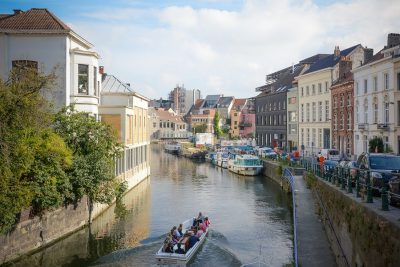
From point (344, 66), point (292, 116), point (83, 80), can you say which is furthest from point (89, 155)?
point (292, 116)

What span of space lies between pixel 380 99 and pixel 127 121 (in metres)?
24.2

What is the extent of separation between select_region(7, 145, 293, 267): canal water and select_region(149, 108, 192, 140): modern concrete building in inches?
4007

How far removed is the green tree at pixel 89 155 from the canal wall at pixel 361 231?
1268cm

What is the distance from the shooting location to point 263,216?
33031mm

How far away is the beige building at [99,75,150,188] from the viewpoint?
39.3 m

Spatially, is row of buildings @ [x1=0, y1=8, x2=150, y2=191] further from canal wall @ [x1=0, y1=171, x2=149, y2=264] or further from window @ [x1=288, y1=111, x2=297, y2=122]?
window @ [x1=288, y1=111, x2=297, y2=122]

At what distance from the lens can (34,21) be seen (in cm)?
3262

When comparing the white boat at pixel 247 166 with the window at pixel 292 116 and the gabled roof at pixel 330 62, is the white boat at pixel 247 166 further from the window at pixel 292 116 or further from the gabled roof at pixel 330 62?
the gabled roof at pixel 330 62

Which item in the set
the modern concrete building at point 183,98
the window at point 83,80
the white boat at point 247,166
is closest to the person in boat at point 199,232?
the window at point 83,80

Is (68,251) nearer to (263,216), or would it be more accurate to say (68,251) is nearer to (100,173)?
(100,173)

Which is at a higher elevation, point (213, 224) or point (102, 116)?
point (102, 116)

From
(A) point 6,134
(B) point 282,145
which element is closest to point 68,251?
(A) point 6,134

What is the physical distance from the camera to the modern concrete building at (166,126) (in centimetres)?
15088

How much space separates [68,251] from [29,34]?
1585cm
